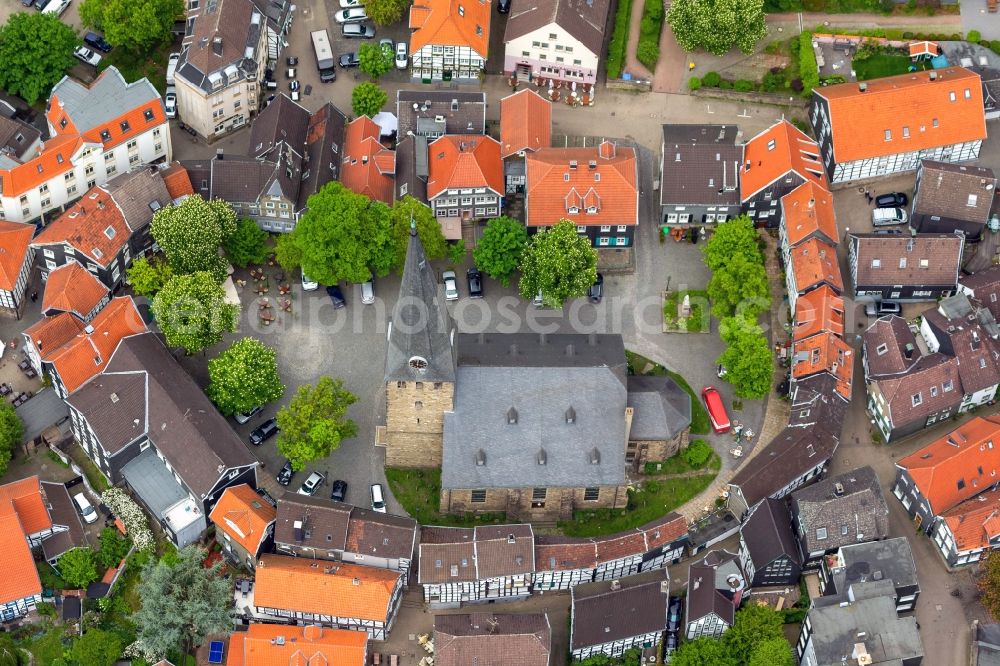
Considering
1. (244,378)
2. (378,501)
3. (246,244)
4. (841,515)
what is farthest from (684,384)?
(246,244)

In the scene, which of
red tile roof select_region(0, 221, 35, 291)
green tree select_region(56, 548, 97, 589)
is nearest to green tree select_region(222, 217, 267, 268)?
red tile roof select_region(0, 221, 35, 291)

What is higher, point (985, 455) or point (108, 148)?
point (108, 148)

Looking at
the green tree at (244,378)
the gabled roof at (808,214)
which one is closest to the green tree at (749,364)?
the gabled roof at (808,214)

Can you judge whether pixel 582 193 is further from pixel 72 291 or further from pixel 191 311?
pixel 72 291

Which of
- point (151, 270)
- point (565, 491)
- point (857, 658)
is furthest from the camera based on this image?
point (151, 270)

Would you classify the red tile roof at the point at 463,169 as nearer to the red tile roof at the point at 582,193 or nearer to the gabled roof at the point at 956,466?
the red tile roof at the point at 582,193

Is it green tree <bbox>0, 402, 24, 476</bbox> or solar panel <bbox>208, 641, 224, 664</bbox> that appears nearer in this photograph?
solar panel <bbox>208, 641, 224, 664</bbox>

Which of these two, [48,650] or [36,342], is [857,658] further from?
[36,342]

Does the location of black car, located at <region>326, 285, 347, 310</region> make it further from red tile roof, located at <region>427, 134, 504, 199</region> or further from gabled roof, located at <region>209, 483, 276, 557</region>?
gabled roof, located at <region>209, 483, 276, 557</region>

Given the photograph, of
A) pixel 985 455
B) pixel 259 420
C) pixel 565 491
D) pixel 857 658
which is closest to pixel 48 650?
pixel 259 420
